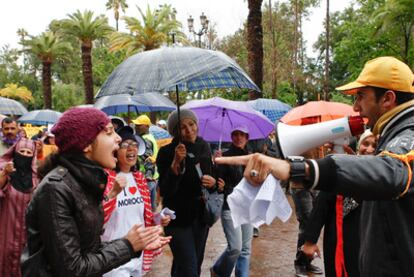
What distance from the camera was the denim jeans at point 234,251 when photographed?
4.84 meters

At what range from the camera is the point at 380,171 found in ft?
5.43

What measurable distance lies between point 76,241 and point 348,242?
7.10 ft

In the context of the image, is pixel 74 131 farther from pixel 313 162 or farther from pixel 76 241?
pixel 313 162

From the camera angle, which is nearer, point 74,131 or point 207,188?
point 74,131

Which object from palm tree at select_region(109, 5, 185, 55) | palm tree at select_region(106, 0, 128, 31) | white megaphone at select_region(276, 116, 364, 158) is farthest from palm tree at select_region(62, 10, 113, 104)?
palm tree at select_region(106, 0, 128, 31)

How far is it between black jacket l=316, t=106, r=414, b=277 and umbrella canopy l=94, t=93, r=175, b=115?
222 inches

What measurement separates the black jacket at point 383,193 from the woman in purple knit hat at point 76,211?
1.13 metres

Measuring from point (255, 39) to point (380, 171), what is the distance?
35.3ft

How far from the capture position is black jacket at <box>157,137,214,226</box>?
14.0 feet

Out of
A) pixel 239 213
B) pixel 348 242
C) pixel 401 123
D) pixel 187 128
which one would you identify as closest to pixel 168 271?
pixel 187 128

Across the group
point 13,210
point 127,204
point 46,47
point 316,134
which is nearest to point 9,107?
point 13,210

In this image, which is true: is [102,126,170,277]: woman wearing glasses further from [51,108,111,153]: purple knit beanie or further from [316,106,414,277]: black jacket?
[316,106,414,277]: black jacket

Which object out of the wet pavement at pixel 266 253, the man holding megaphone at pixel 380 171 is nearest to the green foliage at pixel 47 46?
the wet pavement at pixel 266 253

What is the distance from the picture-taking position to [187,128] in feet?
14.8
